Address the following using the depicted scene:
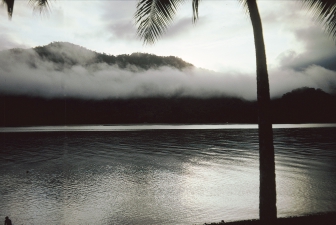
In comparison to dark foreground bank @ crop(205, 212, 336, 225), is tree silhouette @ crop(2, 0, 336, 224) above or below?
above

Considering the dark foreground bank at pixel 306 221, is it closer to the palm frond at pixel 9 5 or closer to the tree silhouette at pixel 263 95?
the tree silhouette at pixel 263 95

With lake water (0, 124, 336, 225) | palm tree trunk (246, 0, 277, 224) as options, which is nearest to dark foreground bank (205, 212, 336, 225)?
palm tree trunk (246, 0, 277, 224)

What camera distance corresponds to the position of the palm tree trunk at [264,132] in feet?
17.7

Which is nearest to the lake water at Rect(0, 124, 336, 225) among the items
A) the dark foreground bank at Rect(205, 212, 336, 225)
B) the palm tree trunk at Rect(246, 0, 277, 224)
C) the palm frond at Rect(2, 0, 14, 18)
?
the dark foreground bank at Rect(205, 212, 336, 225)

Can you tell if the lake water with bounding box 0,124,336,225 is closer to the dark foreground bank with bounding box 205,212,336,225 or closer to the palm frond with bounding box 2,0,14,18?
the dark foreground bank with bounding box 205,212,336,225

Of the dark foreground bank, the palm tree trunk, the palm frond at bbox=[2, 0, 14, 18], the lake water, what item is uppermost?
the palm frond at bbox=[2, 0, 14, 18]

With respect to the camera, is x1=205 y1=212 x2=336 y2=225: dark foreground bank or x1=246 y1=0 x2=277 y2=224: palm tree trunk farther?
x1=205 y1=212 x2=336 y2=225: dark foreground bank

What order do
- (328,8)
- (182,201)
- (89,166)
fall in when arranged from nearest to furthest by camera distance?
(328,8)
(182,201)
(89,166)

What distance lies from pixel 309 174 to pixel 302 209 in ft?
35.1

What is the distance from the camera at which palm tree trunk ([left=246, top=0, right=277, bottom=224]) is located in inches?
213

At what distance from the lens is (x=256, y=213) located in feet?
41.0

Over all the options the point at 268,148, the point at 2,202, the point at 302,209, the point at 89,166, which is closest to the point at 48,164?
the point at 89,166

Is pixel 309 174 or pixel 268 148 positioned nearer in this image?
pixel 268 148

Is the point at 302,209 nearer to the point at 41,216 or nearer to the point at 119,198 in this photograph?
the point at 119,198
